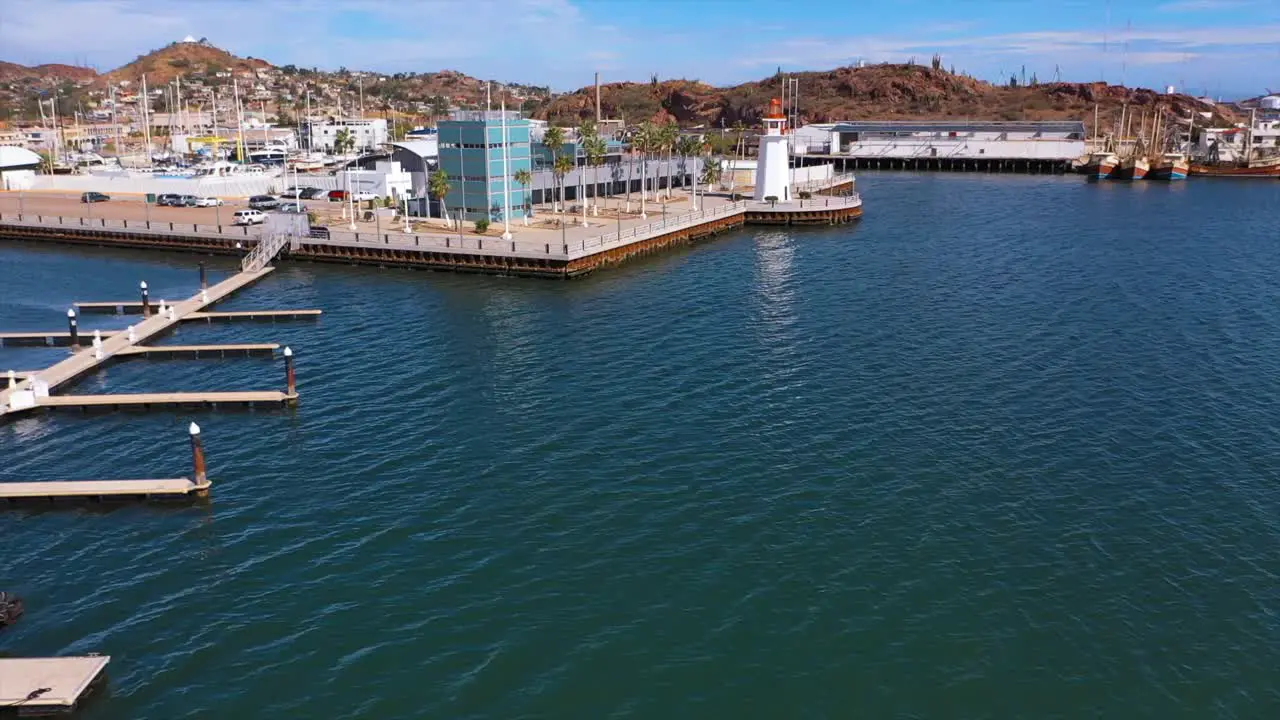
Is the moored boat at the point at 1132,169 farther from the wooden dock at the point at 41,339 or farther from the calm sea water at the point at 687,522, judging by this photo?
the wooden dock at the point at 41,339

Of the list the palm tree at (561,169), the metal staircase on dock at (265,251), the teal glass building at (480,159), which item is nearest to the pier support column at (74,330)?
the metal staircase on dock at (265,251)

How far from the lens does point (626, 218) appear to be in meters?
109

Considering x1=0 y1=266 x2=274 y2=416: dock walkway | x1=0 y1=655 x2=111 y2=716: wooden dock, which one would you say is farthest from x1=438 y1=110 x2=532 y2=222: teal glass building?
x1=0 y1=655 x2=111 y2=716: wooden dock

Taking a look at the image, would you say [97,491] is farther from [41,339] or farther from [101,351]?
[41,339]

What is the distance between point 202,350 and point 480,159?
1704 inches

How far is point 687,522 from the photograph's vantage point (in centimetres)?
3769

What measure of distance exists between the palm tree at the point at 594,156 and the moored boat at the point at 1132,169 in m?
112

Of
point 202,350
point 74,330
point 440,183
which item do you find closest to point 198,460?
point 202,350

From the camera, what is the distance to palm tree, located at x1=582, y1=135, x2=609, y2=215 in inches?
4432

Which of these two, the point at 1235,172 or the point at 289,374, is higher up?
the point at 1235,172

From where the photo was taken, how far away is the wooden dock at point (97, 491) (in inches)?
1559

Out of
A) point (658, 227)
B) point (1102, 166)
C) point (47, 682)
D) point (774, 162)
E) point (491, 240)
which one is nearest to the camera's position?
point (47, 682)

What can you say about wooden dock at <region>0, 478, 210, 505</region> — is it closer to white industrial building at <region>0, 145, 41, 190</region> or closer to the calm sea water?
the calm sea water

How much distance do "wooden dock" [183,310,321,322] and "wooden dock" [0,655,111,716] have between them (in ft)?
145
